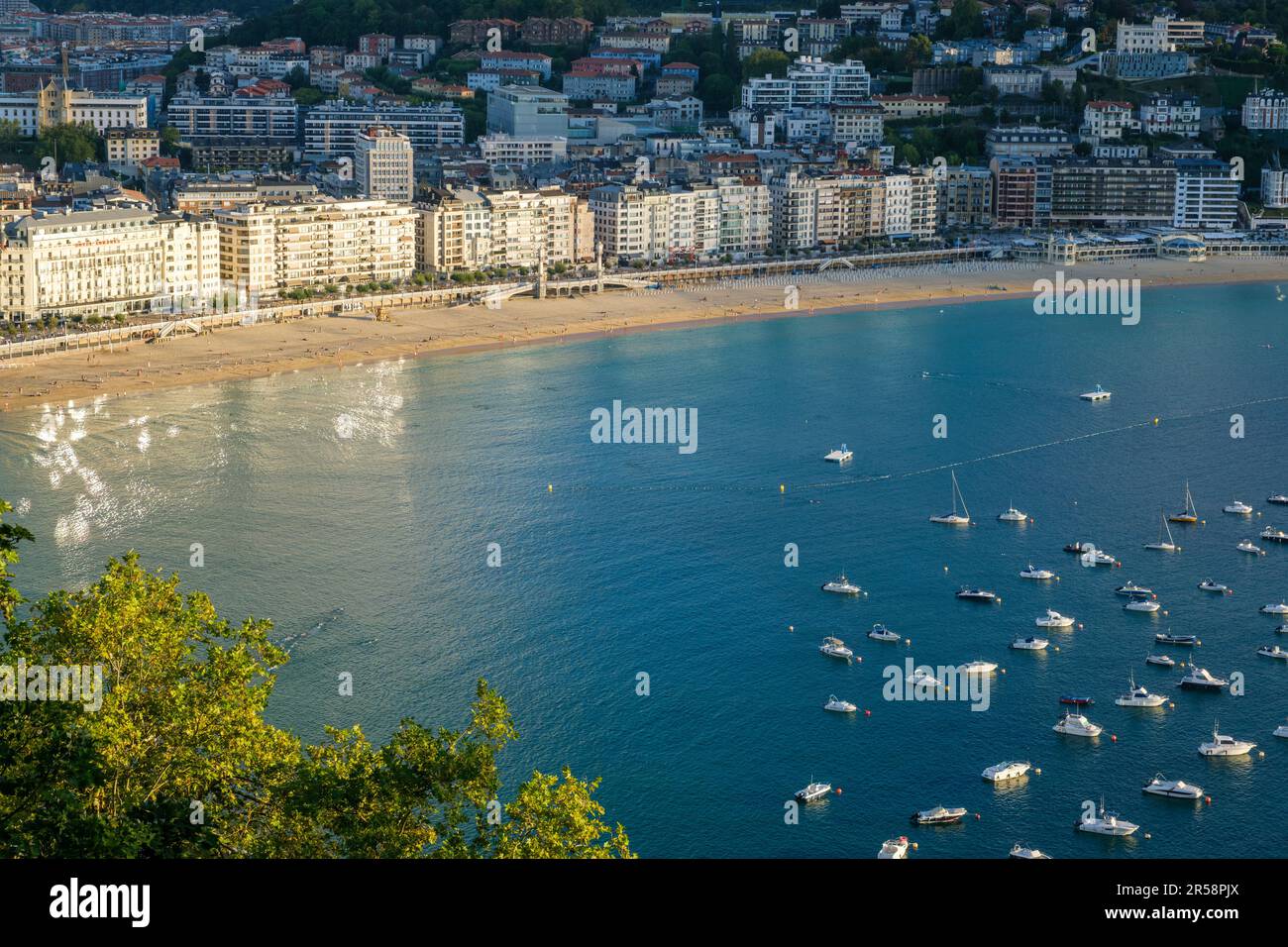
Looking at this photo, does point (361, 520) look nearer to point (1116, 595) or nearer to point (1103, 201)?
point (1116, 595)

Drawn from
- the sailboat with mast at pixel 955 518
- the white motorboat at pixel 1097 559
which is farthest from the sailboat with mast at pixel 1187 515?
the sailboat with mast at pixel 955 518

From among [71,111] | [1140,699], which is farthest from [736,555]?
[71,111]

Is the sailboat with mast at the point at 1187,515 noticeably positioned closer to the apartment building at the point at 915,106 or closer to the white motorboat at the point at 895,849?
the white motorboat at the point at 895,849

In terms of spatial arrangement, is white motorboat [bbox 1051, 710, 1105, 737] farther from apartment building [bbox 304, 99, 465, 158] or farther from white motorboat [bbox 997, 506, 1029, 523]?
apartment building [bbox 304, 99, 465, 158]
